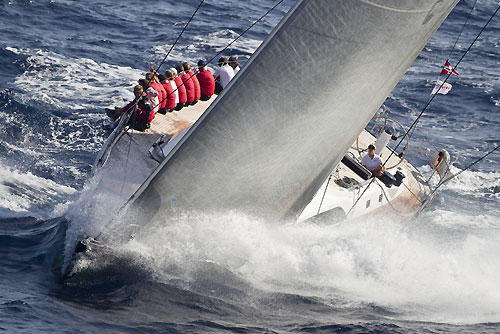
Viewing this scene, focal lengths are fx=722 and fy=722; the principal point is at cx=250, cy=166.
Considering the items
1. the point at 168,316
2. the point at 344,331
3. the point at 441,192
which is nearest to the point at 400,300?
the point at 344,331

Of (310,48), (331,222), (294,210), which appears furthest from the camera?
(331,222)

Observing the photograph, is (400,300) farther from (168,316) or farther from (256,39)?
(256,39)

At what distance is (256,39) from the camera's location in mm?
22766

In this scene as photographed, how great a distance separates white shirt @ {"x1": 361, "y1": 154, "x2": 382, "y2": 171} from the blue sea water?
1.05 meters

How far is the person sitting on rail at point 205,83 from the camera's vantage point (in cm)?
1244

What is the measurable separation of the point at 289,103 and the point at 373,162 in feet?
14.8

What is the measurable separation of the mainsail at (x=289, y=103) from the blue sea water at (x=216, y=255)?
511 millimetres

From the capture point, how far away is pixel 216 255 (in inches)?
358

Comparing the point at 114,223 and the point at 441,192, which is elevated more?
the point at 441,192

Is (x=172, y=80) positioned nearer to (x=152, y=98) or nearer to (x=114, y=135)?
(x=152, y=98)

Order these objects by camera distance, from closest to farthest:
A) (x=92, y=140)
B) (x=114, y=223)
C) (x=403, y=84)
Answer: (x=114, y=223) < (x=92, y=140) < (x=403, y=84)

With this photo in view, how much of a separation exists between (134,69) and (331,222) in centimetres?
943

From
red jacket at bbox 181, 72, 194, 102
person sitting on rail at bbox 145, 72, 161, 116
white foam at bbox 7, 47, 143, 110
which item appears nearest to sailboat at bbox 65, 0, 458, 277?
person sitting on rail at bbox 145, 72, 161, 116

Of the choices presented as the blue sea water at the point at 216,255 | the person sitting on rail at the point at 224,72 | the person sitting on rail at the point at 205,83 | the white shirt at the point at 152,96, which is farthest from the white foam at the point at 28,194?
the person sitting on rail at the point at 224,72
